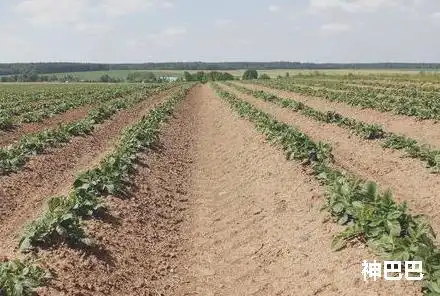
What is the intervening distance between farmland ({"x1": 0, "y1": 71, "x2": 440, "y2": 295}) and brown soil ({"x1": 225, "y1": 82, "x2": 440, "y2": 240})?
0.07 meters

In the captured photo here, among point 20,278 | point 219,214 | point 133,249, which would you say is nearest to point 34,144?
point 219,214

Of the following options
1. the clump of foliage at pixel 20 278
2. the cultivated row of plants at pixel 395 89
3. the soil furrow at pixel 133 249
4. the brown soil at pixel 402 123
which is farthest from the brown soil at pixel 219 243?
the cultivated row of plants at pixel 395 89

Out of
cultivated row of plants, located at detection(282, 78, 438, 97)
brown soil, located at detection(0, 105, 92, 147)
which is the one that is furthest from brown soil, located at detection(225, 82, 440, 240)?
cultivated row of plants, located at detection(282, 78, 438, 97)

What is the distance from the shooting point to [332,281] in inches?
301

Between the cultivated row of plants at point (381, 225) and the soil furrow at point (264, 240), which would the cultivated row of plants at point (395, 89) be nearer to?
the soil furrow at point (264, 240)

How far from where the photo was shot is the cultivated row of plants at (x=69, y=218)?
280 inches

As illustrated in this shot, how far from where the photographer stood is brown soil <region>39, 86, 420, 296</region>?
8.13 meters

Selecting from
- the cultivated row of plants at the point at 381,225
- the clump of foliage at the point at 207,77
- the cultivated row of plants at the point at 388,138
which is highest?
the cultivated row of plants at the point at 381,225

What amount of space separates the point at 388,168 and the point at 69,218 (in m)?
10.8

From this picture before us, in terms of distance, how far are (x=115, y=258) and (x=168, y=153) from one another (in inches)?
440

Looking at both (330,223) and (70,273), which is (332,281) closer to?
(330,223)

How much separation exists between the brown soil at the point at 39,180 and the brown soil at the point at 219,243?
1.79m

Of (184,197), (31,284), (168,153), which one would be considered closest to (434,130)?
(168,153)

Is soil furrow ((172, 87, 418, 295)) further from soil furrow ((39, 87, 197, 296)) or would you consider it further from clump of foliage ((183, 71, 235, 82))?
clump of foliage ((183, 71, 235, 82))
